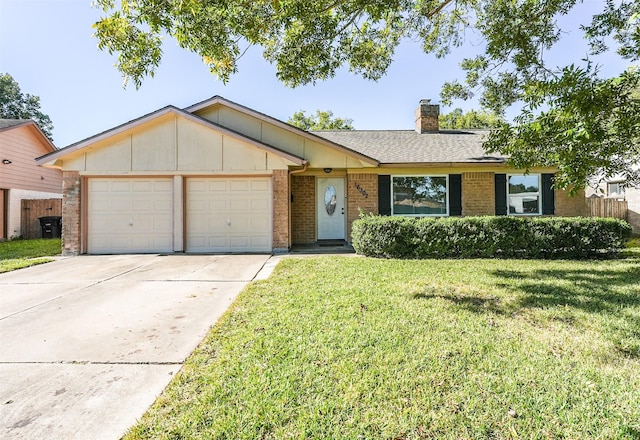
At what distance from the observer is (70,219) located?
31.8 ft

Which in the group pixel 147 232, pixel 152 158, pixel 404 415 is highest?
pixel 152 158

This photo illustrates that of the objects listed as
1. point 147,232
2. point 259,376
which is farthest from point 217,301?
point 147,232

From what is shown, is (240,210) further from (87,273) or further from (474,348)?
(474,348)

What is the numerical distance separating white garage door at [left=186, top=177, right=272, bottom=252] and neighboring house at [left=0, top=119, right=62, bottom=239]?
405 inches

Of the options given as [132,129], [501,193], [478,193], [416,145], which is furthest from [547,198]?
[132,129]

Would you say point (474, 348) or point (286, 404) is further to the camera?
point (474, 348)

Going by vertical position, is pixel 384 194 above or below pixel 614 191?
below

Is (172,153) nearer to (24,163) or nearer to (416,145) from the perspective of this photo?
(416,145)

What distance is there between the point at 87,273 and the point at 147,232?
3015 millimetres

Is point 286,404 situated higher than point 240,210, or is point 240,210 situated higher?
point 240,210

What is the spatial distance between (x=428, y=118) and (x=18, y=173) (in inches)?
783

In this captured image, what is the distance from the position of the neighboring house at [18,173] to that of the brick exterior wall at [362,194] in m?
14.4

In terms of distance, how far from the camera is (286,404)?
2.31 m

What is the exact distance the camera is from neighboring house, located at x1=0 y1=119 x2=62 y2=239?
15.1m
